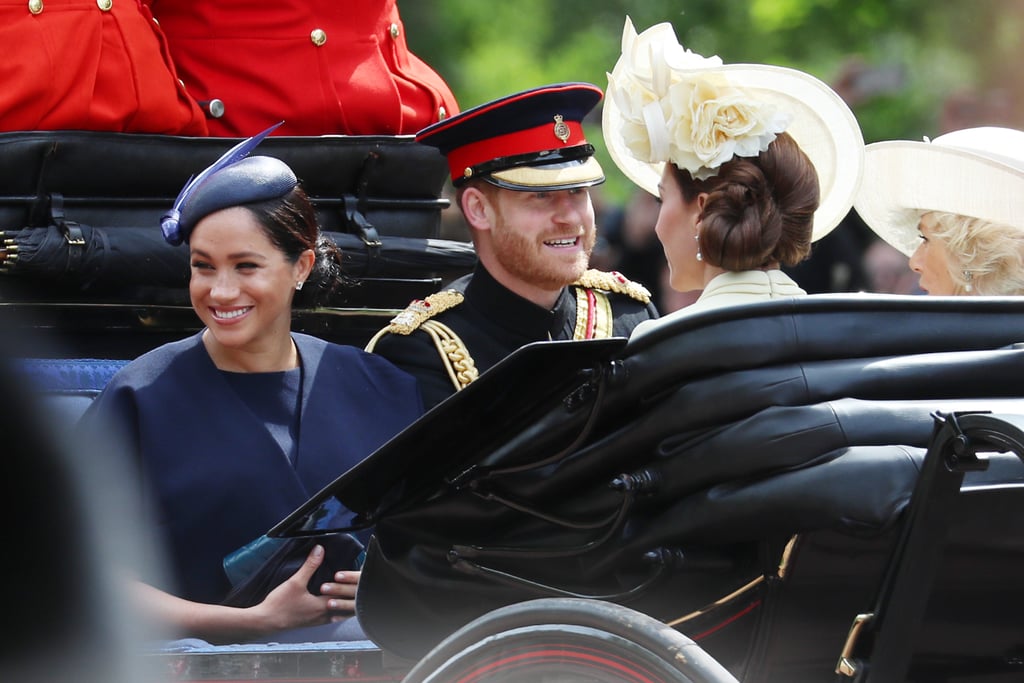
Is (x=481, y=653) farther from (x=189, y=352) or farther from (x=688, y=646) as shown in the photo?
(x=189, y=352)

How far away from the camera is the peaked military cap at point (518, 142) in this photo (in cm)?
321

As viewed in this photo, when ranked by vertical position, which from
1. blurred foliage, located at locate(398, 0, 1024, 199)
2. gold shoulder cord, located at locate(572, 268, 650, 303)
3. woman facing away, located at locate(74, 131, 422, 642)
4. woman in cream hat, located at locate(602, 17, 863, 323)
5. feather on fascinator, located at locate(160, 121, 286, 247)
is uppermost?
blurred foliage, located at locate(398, 0, 1024, 199)

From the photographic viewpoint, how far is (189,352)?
2814mm

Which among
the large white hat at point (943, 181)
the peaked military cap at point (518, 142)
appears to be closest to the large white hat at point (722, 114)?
the large white hat at point (943, 181)

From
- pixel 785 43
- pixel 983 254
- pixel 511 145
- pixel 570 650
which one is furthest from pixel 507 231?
pixel 785 43

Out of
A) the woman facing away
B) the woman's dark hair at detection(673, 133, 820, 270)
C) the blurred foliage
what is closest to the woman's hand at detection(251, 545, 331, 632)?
the woman facing away

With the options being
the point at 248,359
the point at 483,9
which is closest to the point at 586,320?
the point at 248,359

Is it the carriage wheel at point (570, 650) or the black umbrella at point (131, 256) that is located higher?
the black umbrella at point (131, 256)

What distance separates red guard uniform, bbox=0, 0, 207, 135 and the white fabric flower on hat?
37.1 inches

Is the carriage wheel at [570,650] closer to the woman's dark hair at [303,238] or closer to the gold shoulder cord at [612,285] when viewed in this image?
the woman's dark hair at [303,238]

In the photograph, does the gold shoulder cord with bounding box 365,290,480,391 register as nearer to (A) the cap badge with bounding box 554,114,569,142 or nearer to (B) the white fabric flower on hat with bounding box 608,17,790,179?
(A) the cap badge with bounding box 554,114,569,142

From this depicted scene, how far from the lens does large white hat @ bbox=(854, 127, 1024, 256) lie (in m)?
2.55

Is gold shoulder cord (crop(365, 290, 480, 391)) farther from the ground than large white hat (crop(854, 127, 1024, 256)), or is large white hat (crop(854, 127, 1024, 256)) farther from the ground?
large white hat (crop(854, 127, 1024, 256))

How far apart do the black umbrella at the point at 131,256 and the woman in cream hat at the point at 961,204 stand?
981 mm
